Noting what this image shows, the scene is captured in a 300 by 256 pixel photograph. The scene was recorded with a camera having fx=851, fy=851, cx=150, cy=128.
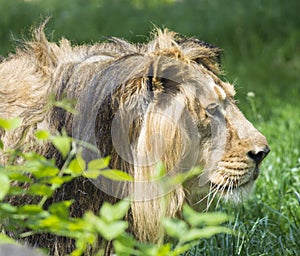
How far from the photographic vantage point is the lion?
3.51 meters

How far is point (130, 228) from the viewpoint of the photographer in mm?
3617

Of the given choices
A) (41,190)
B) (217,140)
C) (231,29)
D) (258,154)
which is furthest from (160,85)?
(231,29)

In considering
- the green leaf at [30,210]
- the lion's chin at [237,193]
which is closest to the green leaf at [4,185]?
the green leaf at [30,210]

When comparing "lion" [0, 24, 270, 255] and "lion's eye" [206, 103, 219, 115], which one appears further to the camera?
"lion's eye" [206, 103, 219, 115]

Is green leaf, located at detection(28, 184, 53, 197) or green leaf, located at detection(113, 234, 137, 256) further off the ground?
green leaf, located at detection(28, 184, 53, 197)

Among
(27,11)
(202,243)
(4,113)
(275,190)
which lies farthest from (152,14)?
(4,113)

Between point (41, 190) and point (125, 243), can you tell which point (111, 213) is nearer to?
point (125, 243)

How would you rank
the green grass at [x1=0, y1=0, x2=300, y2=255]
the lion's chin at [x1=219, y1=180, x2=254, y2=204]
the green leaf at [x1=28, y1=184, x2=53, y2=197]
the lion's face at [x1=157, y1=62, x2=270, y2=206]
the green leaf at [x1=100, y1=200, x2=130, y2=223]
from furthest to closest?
the green grass at [x1=0, y1=0, x2=300, y2=255], the lion's chin at [x1=219, y1=180, x2=254, y2=204], the lion's face at [x1=157, y1=62, x2=270, y2=206], the green leaf at [x1=28, y1=184, x2=53, y2=197], the green leaf at [x1=100, y1=200, x2=130, y2=223]

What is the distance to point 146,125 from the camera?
11.6 ft

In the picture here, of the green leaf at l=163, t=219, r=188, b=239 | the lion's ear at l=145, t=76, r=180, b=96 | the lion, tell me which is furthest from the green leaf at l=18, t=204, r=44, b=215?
the lion's ear at l=145, t=76, r=180, b=96

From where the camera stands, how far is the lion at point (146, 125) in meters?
3.51

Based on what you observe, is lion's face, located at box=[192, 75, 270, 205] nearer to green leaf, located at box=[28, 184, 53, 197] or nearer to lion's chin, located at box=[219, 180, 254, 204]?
lion's chin, located at box=[219, 180, 254, 204]

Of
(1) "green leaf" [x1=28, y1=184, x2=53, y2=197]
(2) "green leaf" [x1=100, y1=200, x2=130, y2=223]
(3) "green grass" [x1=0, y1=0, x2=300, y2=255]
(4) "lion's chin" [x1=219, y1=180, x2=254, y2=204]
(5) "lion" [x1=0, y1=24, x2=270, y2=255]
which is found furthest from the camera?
(3) "green grass" [x1=0, y1=0, x2=300, y2=255]

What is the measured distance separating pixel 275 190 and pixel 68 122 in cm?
199
